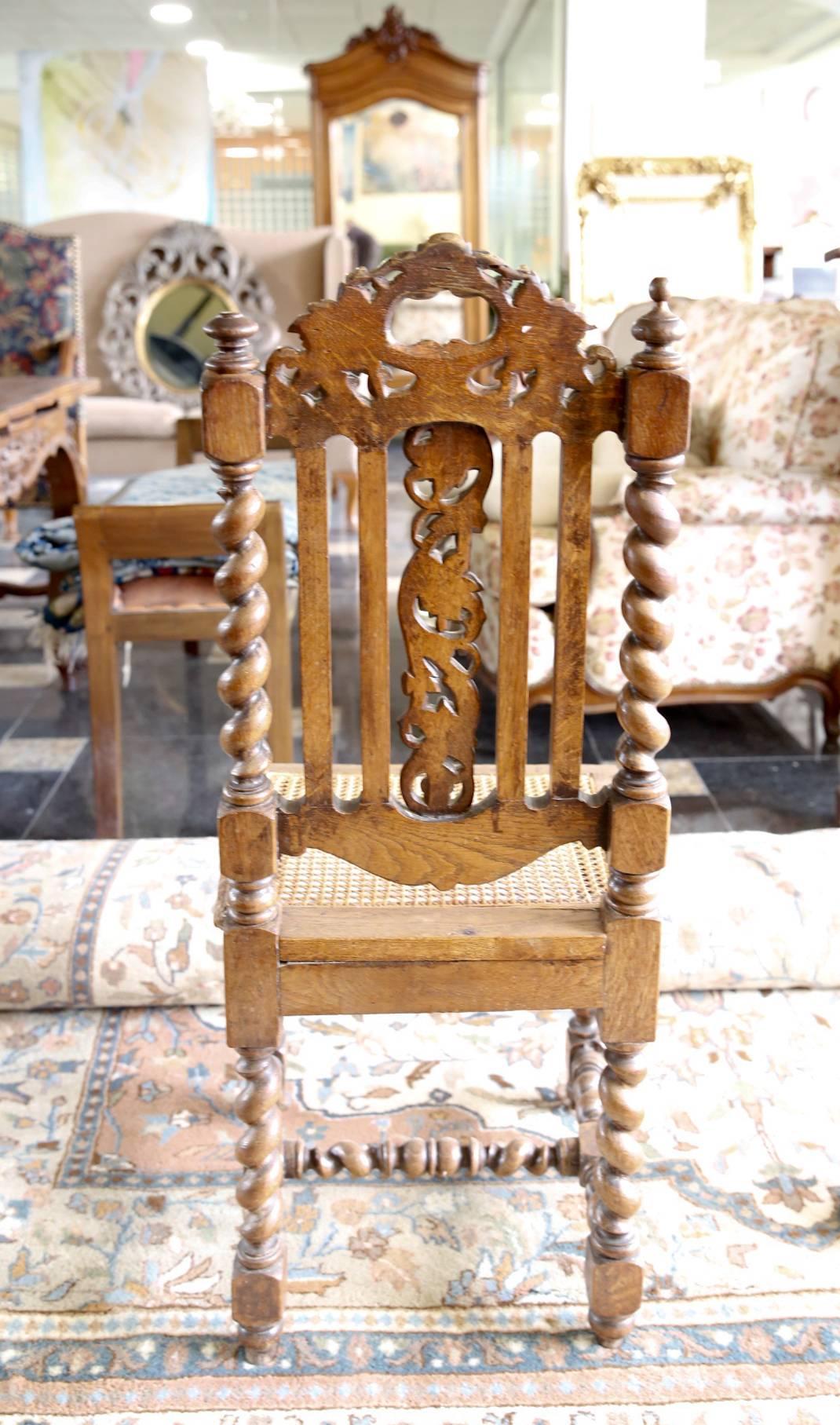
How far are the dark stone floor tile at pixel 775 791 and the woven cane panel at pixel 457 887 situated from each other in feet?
4.35

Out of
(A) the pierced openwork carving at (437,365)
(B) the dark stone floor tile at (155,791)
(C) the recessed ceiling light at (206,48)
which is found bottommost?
(B) the dark stone floor tile at (155,791)

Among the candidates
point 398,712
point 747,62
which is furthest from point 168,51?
point 398,712

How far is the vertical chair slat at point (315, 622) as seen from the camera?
45.3 inches

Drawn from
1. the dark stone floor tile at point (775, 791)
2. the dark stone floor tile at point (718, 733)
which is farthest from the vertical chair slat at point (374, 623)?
the dark stone floor tile at point (718, 733)

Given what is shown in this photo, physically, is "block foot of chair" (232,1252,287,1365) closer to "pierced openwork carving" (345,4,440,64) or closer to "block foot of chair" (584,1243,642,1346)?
"block foot of chair" (584,1243,642,1346)

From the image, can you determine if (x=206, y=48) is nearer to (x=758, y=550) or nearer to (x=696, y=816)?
(x=758, y=550)

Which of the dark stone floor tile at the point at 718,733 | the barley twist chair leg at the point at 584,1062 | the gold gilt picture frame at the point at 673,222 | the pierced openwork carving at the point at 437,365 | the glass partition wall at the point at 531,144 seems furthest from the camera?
the glass partition wall at the point at 531,144

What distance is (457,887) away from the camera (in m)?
1.37

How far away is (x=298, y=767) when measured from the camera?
5.20ft

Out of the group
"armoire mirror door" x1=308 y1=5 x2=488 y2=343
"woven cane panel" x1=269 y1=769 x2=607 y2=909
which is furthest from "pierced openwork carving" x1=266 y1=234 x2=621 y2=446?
"armoire mirror door" x1=308 y1=5 x2=488 y2=343

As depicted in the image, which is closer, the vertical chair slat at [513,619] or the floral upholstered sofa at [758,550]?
the vertical chair slat at [513,619]

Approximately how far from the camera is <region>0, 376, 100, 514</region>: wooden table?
3.19m

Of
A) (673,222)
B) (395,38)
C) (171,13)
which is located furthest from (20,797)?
(171,13)

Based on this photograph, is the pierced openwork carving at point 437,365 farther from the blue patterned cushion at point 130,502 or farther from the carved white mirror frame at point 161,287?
the carved white mirror frame at point 161,287
